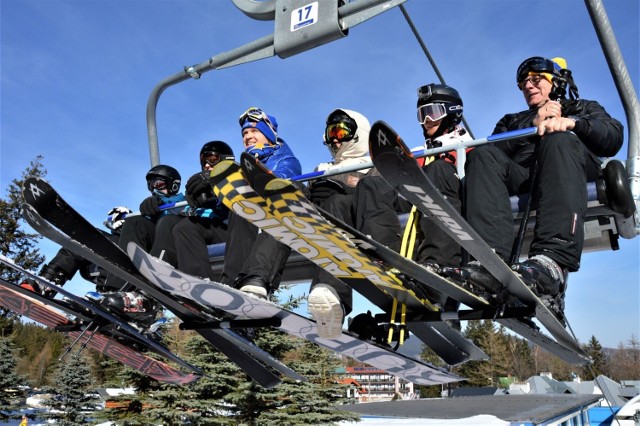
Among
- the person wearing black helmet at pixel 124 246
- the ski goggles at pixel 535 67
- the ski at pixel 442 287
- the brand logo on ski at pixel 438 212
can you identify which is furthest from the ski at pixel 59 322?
the ski goggles at pixel 535 67

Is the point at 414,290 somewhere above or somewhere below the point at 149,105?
below

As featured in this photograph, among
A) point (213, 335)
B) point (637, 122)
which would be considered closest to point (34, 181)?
point (213, 335)

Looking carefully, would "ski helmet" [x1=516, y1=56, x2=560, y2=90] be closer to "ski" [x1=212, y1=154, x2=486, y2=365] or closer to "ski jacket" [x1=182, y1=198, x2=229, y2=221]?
"ski" [x1=212, y1=154, x2=486, y2=365]

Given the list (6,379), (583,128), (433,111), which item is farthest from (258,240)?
(6,379)

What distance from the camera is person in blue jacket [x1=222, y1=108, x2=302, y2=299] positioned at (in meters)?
3.24

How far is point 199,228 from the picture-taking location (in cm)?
438

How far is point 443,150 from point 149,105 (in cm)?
323

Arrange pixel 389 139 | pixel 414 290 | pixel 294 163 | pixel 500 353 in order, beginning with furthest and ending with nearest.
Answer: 1. pixel 500 353
2. pixel 294 163
3. pixel 414 290
4. pixel 389 139

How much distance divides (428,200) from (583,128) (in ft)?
4.63

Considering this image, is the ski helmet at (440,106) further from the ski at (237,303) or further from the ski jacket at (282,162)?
the ski at (237,303)

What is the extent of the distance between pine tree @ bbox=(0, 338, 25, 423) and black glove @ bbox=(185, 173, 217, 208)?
2528cm

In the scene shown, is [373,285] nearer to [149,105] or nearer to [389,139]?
[389,139]

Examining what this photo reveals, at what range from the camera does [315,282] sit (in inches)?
122

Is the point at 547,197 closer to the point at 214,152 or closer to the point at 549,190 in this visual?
the point at 549,190
